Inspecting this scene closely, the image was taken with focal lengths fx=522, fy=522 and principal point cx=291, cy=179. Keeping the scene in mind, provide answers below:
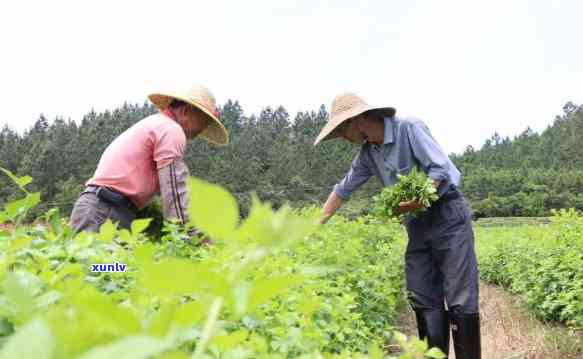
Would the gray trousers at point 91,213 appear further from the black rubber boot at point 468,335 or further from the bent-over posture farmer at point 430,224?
the black rubber boot at point 468,335

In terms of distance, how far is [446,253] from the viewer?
2.94 m

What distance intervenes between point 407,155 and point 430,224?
16.5 inches

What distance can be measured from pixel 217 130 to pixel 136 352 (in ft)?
10.1

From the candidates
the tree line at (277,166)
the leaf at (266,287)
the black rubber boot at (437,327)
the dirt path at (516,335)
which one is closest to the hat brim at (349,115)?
the black rubber boot at (437,327)

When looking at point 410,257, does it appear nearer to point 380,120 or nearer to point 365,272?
point 365,272

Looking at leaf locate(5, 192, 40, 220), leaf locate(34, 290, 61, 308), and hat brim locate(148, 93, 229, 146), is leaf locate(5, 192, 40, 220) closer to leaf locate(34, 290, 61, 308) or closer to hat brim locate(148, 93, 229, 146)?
leaf locate(34, 290, 61, 308)

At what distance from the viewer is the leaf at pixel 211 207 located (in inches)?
10.8

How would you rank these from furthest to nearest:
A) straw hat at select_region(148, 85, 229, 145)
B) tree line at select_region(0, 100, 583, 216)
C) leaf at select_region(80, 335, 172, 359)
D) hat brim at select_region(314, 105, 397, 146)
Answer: tree line at select_region(0, 100, 583, 216) < hat brim at select_region(314, 105, 397, 146) < straw hat at select_region(148, 85, 229, 145) < leaf at select_region(80, 335, 172, 359)

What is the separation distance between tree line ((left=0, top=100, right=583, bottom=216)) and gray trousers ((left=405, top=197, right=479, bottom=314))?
29.4 meters

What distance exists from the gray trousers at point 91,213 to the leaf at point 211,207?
2.31 metres

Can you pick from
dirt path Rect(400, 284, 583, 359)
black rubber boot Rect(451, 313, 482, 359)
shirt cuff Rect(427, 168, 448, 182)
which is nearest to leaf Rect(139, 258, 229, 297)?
shirt cuff Rect(427, 168, 448, 182)

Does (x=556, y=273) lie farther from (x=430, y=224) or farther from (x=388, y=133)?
(x=388, y=133)

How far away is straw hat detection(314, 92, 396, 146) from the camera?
119 inches

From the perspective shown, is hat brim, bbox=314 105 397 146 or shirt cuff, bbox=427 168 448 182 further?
hat brim, bbox=314 105 397 146
